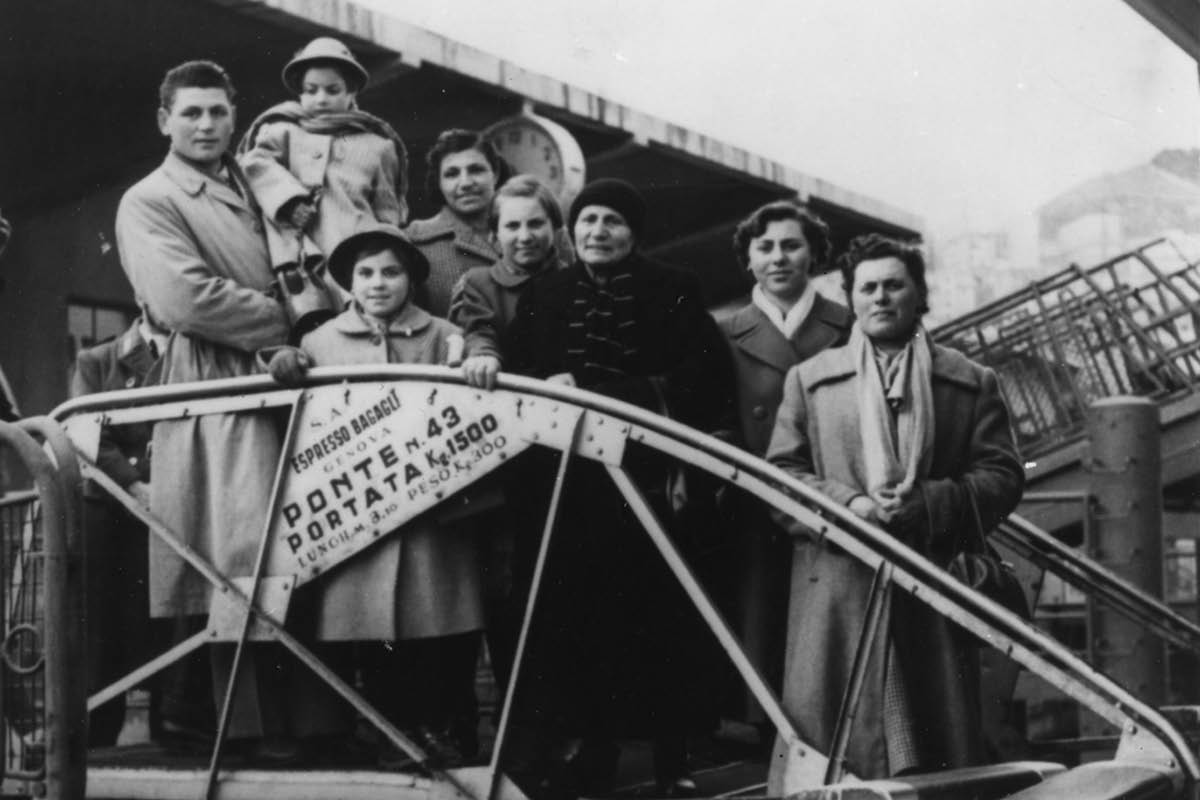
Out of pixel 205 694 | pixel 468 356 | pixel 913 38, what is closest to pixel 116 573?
pixel 205 694

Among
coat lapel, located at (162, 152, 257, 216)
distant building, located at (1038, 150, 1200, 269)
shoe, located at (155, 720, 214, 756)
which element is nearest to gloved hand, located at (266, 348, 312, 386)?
coat lapel, located at (162, 152, 257, 216)

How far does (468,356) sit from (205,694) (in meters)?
1.45

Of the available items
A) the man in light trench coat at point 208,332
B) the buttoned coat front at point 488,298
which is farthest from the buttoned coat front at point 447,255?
the man in light trench coat at point 208,332

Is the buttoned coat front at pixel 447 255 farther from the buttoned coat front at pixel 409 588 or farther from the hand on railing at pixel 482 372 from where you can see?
the buttoned coat front at pixel 409 588

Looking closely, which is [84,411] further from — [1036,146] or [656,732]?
[1036,146]

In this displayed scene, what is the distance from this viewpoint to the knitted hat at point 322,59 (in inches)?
216

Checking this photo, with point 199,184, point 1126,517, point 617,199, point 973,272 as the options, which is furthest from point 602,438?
point 973,272

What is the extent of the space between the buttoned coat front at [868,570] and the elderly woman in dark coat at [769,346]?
0.19 m

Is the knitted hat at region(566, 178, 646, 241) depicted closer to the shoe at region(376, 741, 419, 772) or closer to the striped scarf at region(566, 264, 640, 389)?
the striped scarf at region(566, 264, 640, 389)

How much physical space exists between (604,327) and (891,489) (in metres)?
0.96

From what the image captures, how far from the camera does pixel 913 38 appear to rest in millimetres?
5492

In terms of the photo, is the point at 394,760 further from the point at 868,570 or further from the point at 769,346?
the point at 769,346

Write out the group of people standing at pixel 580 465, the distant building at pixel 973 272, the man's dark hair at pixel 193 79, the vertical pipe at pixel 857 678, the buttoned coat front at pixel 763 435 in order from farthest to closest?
the distant building at pixel 973 272, the man's dark hair at pixel 193 79, the buttoned coat front at pixel 763 435, the group of people standing at pixel 580 465, the vertical pipe at pixel 857 678

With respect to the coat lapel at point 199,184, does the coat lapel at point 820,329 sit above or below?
below
